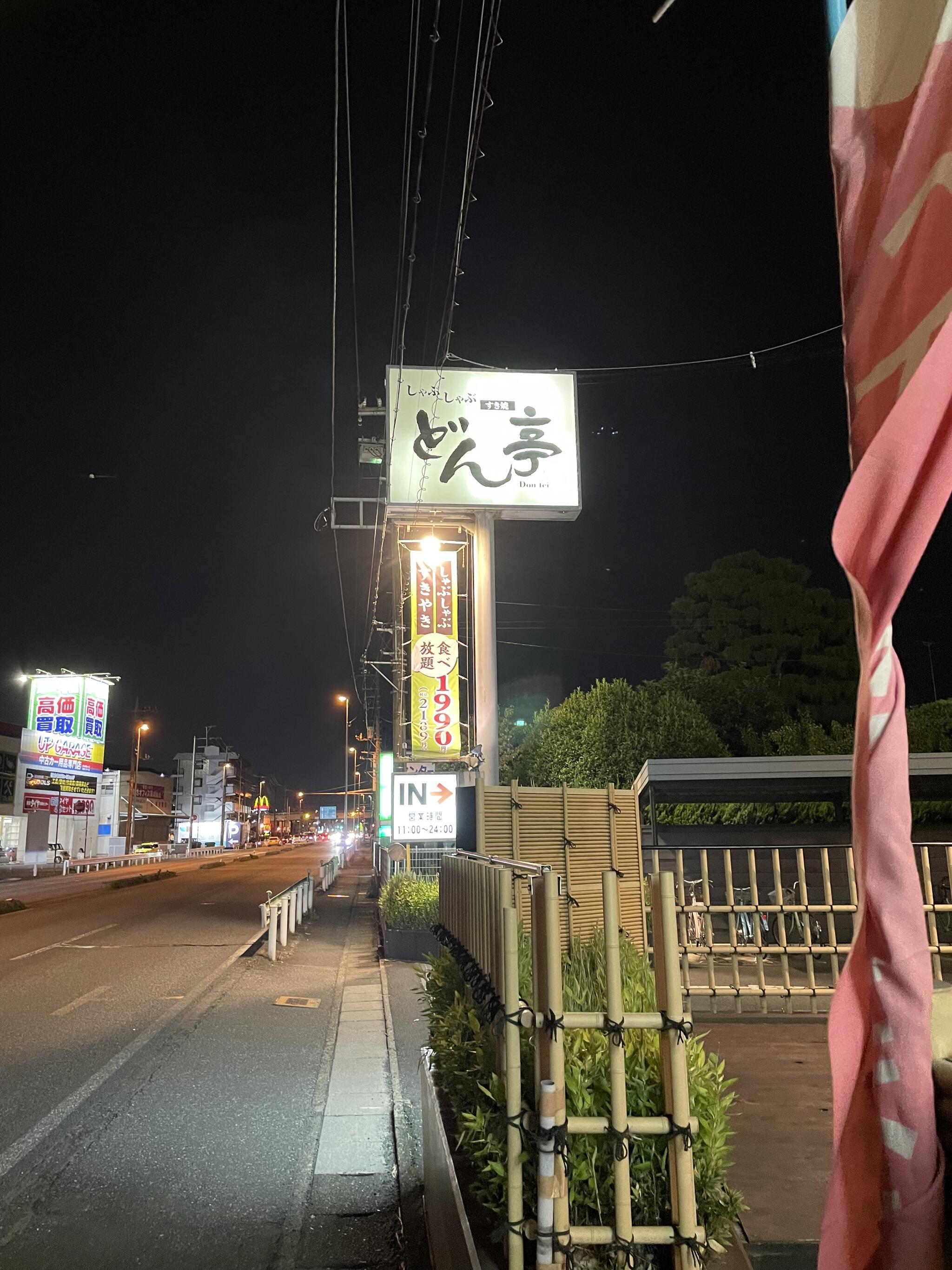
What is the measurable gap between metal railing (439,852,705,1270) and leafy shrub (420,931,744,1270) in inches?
3.7

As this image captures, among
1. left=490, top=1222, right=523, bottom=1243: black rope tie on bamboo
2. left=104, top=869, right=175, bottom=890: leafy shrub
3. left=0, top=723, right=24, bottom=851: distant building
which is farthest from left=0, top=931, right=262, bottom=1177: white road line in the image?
left=0, top=723, right=24, bottom=851: distant building

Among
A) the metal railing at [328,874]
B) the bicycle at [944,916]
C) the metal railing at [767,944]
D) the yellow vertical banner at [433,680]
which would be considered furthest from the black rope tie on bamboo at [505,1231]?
the metal railing at [328,874]

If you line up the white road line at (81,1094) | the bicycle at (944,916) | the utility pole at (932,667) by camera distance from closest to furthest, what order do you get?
1. the white road line at (81,1094)
2. the bicycle at (944,916)
3. the utility pole at (932,667)

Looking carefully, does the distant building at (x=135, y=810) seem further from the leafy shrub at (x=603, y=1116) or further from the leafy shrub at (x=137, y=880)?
the leafy shrub at (x=603, y=1116)

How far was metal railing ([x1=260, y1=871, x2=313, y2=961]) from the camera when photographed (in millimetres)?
15062

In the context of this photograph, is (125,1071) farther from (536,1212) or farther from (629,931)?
(536,1212)

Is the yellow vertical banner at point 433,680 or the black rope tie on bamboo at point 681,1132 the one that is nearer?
the black rope tie on bamboo at point 681,1132

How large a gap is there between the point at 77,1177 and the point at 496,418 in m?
14.1

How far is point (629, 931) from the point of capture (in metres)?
8.22

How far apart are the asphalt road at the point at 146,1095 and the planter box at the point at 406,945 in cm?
100

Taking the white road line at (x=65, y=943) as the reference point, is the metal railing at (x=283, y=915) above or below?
above

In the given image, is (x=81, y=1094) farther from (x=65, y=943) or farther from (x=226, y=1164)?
(x=65, y=943)

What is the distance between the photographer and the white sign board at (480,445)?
1648cm

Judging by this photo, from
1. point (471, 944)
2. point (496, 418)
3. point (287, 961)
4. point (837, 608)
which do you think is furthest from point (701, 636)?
point (471, 944)
